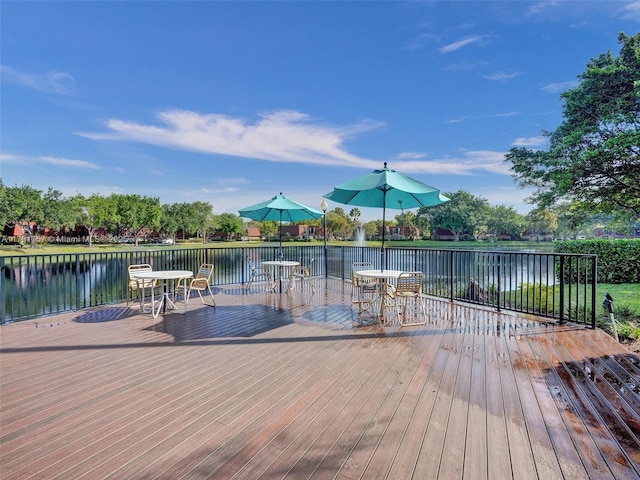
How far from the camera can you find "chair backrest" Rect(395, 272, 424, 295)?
4.48m

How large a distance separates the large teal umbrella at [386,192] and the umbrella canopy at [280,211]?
1.68m

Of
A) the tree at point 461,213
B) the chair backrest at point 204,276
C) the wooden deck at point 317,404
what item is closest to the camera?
the wooden deck at point 317,404

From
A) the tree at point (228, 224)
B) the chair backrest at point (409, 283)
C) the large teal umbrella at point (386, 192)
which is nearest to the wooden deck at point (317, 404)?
the chair backrest at point (409, 283)

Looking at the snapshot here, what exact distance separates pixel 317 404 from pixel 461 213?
165 feet

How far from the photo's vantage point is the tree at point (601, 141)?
9109 mm

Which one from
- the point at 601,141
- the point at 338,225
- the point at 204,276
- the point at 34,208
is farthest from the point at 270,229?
the point at 204,276

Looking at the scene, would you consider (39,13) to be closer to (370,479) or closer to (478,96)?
(370,479)

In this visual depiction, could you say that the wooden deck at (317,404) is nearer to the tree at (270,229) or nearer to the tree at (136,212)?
the tree at (136,212)

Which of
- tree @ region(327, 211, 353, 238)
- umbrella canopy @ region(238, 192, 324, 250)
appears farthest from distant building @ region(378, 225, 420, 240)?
umbrella canopy @ region(238, 192, 324, 250)

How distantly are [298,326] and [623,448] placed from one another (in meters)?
3.27

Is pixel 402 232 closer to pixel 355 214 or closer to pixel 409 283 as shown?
pixel 355 214

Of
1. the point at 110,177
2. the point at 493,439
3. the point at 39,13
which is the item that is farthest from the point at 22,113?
the point at 493,439

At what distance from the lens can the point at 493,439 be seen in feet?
6.01

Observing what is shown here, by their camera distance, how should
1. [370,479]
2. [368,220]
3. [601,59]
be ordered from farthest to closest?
[368,220] → [601,59] → [370,479]
